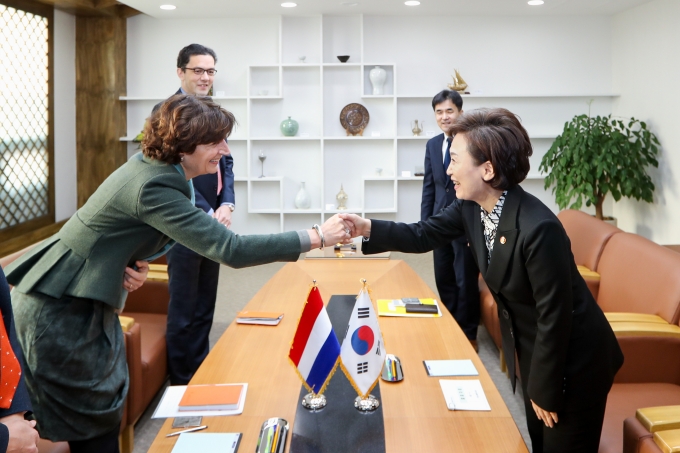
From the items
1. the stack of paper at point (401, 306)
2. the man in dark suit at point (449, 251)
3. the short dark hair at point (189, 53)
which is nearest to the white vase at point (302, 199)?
the man in dark suit at point (449, 251)

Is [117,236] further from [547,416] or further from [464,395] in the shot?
[547,416]

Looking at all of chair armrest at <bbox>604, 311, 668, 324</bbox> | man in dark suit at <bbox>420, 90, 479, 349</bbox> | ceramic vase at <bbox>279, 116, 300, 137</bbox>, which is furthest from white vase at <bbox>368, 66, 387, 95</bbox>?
chair armrest at <bbox>604, 311, 668, 324</bbox>

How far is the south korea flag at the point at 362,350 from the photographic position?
1.85 m

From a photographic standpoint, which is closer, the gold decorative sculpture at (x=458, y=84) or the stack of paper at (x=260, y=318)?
the stack of paper at (x=260, y=318)

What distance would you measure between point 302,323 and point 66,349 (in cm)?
66

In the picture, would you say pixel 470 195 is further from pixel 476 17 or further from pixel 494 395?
pixel 476 17

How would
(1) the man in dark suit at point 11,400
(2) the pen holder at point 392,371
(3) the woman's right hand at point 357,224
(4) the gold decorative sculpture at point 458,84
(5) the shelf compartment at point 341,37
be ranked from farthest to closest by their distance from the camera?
(5) the shelf compartment at point 341,37 < (4) the gold decorative sculpture at point 458,84 < (3) the woman's right hand at point 357,224 < (2) the pen holder at point 392,371 < (1) the man in dark suit at point 11,400

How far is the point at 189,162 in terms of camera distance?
196 centimetres

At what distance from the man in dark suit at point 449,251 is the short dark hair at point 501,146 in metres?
2.14

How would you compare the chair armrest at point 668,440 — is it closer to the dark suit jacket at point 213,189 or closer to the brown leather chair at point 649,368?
the brown leather chair at point 649,368

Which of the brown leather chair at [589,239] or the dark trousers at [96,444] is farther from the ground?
the brown leather chair at [589,239]

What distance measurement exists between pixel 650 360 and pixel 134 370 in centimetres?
215

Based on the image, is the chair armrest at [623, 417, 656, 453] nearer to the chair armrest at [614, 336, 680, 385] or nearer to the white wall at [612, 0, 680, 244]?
the chair armrest at [614, 336, 680, 385]

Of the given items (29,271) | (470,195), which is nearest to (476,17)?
(470,195)
